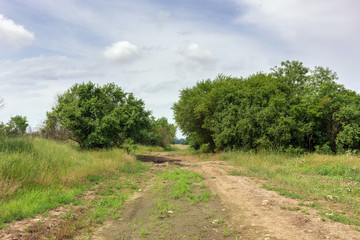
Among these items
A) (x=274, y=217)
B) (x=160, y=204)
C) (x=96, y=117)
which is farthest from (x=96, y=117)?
(x=274, y=217)

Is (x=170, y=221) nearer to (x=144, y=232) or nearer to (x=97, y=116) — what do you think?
(x=144, y=232)

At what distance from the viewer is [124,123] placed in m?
21.6

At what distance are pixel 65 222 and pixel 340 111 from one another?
20.5 meters

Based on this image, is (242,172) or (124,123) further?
(124,123)

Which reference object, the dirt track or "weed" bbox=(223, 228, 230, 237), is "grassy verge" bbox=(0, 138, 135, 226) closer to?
"weed" bbox=(223, 228, 230, 237)

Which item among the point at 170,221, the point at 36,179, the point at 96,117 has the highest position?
the point at 96,117

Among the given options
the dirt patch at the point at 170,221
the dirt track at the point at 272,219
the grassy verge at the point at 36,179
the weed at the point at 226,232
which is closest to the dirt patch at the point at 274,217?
the dirt track at the point at 272,219

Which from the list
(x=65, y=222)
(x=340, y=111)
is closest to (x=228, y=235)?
(x=65, y=222)

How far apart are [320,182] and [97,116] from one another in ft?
53.7

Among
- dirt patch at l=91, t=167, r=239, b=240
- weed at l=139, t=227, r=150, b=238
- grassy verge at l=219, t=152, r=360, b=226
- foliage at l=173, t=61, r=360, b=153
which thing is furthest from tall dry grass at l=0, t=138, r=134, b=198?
foliage at l=173, t=61, r=360, b=153

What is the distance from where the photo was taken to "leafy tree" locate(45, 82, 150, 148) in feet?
64.0

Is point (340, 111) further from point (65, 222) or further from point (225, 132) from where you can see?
point (65, 222)

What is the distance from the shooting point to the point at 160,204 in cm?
797

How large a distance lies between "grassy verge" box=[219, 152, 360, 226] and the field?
0.04m
